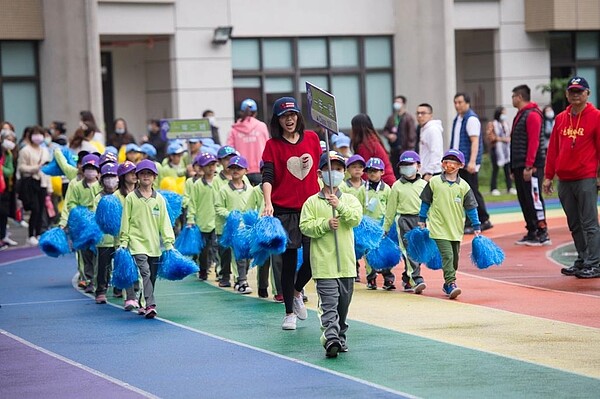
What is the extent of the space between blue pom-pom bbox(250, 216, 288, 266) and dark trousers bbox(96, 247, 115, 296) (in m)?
3.65

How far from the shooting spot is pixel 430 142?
18594 millimetres

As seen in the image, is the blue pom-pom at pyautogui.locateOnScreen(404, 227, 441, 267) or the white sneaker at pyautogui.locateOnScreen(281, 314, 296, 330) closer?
the white sneaker at pyautogui.locateOnScreen(281, 314, 296, 330)

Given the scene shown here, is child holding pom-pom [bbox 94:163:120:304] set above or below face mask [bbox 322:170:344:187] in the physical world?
below

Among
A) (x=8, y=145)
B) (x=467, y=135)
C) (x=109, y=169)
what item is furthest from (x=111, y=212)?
(x=8, y=145)

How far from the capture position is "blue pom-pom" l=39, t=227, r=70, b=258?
15.6 metres

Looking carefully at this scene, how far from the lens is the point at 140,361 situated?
34.9ft

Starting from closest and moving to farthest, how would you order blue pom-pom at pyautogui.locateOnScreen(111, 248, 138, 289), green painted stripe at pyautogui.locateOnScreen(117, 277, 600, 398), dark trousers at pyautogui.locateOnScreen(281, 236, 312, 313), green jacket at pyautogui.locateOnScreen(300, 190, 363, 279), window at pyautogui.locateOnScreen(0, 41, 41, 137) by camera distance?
green painted stripe at pyautogui.locateOnScreen(117, 277, 600, 398) → green jacket at pyautogui.locateOnScreen(300, 190, 363, 279) → dark trousers at pyautogui.locateOnScreen(281, 236, 312, 313) → blue pom-pom at pyautogui.locateOnScreen(111, 248, 138, 289) → window at pyautogui.locateOnScreen(0, 41, 41, 137)

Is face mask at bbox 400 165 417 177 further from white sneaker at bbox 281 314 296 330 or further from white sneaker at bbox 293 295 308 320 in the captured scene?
white sneaker at bbox 281 314 296 330

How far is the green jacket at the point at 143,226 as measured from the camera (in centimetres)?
1359

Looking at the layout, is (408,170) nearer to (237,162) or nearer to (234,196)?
(237,162)

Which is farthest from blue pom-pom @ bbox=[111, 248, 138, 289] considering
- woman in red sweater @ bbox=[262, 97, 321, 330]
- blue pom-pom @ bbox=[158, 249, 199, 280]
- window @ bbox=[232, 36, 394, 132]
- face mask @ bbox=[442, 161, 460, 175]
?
window @ bbox=[232, 36, 394, 132]

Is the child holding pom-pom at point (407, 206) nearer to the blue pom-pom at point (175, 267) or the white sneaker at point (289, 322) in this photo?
the blue pom-pom at point (175, 267)

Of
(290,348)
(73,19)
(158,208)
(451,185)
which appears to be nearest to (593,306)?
(451,185)

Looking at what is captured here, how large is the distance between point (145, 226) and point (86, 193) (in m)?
2.30
